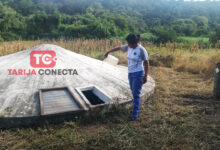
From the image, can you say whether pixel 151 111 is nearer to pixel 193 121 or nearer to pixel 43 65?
pixel 193 121

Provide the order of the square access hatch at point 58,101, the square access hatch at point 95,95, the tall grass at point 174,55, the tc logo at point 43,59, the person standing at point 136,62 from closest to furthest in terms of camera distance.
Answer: the person standing at point 136,62 → the square access hatch at point 58,101 → the square access hatch at point 95,95 → the tc logo at point 43,59 → the tall grass at point 174,55

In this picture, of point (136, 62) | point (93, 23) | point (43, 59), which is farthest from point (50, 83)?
point (93, 23)

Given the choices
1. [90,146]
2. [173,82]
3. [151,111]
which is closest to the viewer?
[90,146]

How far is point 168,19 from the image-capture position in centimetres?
3950

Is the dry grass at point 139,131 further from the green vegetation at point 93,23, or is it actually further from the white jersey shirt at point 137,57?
the green vegetation at point 93,23

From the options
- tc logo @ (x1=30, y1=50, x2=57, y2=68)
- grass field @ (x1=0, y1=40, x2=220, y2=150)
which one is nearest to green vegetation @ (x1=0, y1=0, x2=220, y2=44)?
tc logo @ (x1=30, y1=50, x2=57, y2=68)

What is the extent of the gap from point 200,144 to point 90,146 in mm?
1637

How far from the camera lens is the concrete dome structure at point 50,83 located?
416 cm

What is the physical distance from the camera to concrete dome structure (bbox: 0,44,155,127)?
416 cm

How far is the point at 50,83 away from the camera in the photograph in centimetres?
501

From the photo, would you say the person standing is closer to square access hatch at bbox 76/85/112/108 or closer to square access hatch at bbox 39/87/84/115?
square access hatch at bbox 76/85/112/108

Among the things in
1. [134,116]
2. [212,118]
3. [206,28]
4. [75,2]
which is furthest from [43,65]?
[75,2]

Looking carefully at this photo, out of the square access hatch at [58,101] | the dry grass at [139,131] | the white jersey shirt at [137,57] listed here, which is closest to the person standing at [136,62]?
the white jersey shirt at [137,57]

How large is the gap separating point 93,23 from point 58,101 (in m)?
23.8
